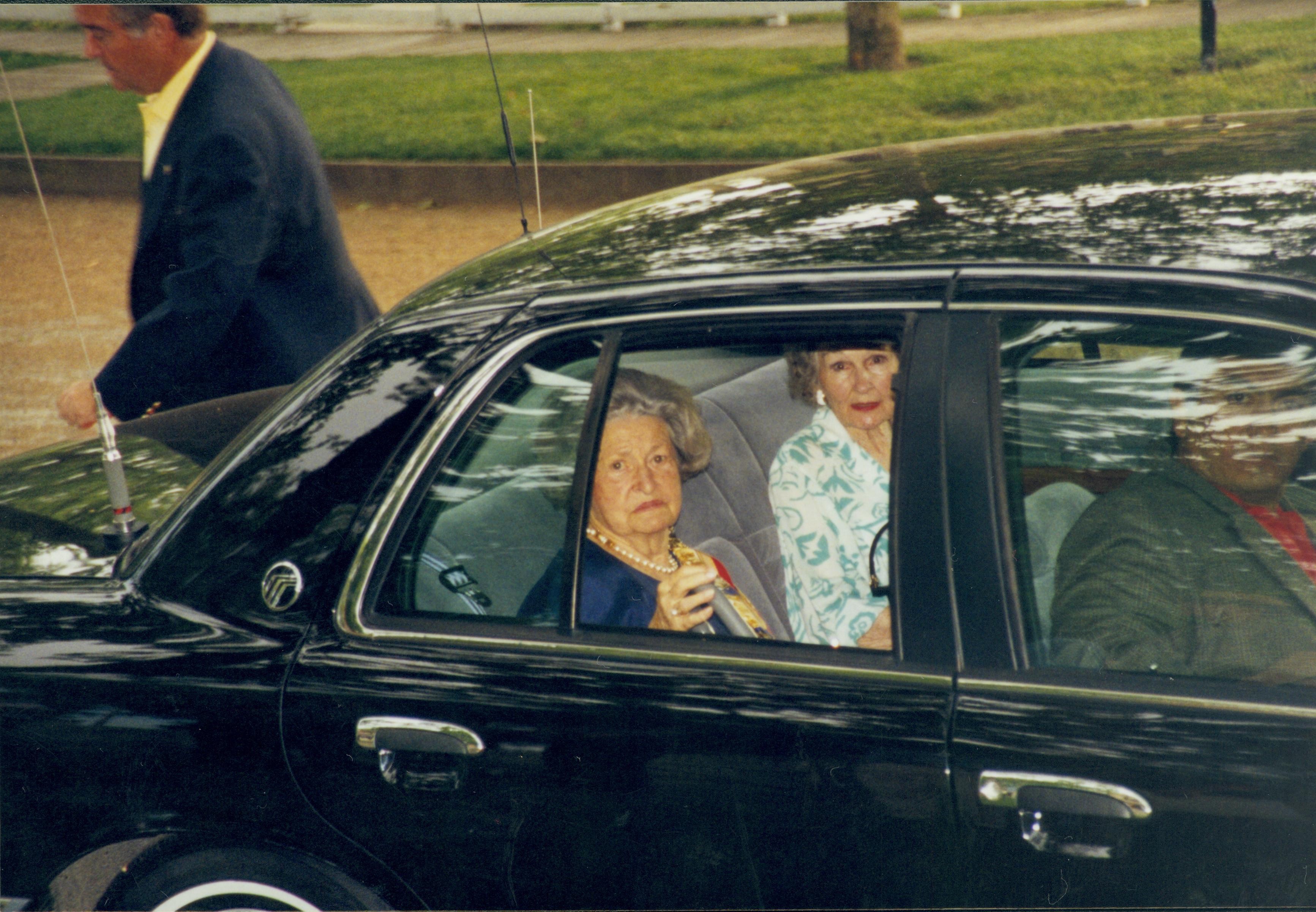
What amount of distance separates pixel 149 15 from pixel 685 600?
7.73 ft

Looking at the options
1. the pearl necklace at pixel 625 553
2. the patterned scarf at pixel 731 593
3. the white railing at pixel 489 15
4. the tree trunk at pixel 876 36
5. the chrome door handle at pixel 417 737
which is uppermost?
the white railing at pixel 489 15

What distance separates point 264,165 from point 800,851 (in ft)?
8.14

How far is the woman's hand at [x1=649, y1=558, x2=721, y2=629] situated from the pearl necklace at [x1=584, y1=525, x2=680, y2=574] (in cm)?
12

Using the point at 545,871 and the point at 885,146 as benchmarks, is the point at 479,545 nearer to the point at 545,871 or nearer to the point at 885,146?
the point at 545,871

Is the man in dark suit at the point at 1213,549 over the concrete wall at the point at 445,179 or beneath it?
beneath

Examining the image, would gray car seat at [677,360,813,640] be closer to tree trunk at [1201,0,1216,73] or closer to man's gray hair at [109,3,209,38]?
man's gray hair at [109,3,209,38]

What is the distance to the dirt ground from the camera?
722cm

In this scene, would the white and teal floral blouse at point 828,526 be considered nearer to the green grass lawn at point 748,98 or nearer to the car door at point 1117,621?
the car door at point 1117,621

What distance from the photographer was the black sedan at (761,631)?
6.14 ft

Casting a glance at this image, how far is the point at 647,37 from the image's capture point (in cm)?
1582

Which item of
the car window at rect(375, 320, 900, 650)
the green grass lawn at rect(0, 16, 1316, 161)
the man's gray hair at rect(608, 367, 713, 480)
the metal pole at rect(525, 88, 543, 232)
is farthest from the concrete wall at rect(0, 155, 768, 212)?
the man's gray hair at rect(608, 367, 713, 480)

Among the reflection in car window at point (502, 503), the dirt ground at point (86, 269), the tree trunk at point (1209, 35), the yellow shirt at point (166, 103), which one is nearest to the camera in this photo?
the reflection in car window at point (502, 503)

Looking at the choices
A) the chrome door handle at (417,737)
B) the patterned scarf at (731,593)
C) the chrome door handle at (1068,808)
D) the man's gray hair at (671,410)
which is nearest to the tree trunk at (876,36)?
the man's gray hair at (671,410)

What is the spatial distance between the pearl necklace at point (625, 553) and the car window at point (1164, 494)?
71 cm
